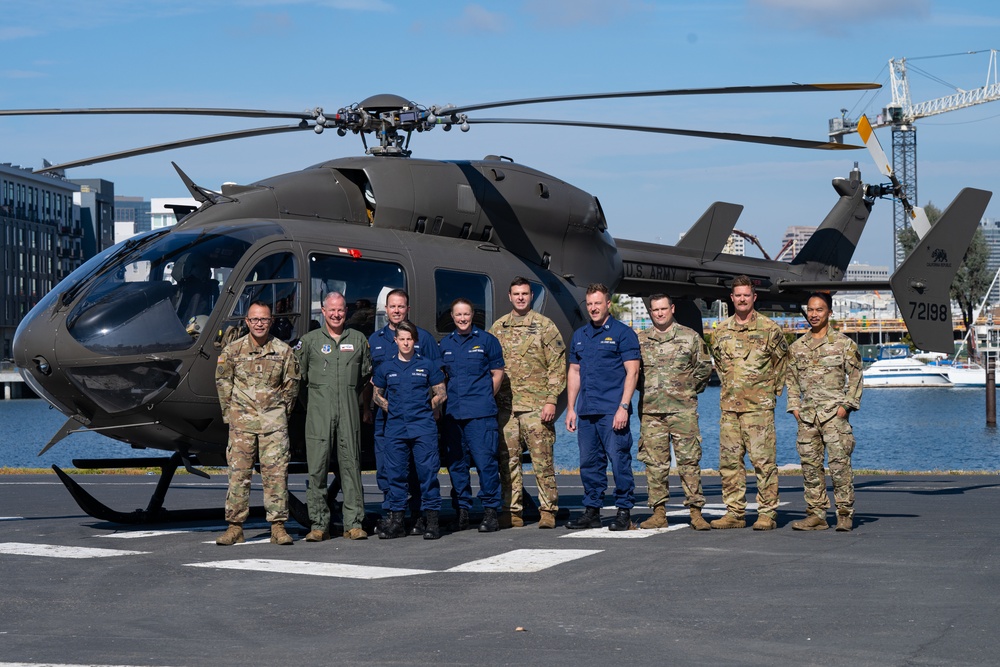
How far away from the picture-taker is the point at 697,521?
9.65 metres

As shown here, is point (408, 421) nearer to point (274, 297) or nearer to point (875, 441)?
point (274, 297)

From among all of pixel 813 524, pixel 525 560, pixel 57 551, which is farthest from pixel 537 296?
pixel 57 551

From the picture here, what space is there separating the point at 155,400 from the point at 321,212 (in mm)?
2351

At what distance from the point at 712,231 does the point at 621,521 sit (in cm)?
573

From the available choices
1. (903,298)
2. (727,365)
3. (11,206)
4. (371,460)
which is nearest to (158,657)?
(371,460)

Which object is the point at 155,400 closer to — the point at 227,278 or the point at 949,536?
the point at 227,278

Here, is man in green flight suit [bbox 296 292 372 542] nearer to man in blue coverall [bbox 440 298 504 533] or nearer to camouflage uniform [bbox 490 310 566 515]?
man in blue coverall [bbox 440 298 504 533]

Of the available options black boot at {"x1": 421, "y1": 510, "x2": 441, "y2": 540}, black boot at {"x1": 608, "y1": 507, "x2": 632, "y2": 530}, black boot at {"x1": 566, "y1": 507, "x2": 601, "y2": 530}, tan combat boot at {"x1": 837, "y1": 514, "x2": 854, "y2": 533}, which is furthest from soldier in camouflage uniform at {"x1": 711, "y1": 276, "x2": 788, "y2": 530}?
black boot at {"x1": 421, "y1": 510, "x2": 441, "y2": 540}

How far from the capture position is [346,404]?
932cm

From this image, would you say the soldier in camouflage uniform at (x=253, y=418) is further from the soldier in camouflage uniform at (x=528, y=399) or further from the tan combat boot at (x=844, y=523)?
the tan combat boot at (x=844, y=523)

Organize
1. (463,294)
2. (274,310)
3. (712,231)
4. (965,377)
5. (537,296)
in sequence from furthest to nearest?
1. (965,377)
2. (712,231)
3. (537,296)
4. (463,294)
5. (274,310)

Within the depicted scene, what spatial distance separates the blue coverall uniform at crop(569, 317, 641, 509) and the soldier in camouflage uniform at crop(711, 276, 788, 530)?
2.50 ft

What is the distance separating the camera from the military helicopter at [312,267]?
9.09m

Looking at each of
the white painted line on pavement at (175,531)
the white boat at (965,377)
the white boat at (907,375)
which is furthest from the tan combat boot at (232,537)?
the white boat at (965,377)
